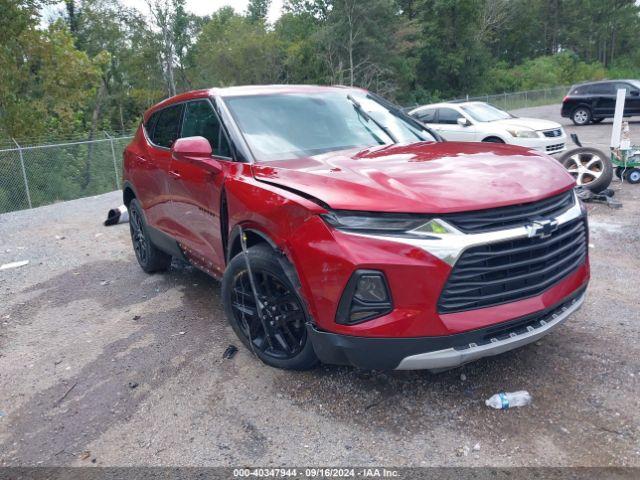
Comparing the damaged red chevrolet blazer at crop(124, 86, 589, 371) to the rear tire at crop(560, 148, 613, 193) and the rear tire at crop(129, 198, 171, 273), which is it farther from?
the rear tire at crop(560, 148, 613, 193)

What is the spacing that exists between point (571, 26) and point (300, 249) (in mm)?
76544

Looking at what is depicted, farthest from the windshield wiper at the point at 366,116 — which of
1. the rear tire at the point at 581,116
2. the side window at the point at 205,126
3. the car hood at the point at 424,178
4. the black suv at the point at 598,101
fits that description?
the rear tire at the point at 581,116

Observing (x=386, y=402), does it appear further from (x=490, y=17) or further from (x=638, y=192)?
(x=490, y=17)

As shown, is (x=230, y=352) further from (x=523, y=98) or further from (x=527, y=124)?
(x=523, y=98)

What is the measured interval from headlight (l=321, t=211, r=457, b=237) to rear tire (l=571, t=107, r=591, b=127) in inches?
861

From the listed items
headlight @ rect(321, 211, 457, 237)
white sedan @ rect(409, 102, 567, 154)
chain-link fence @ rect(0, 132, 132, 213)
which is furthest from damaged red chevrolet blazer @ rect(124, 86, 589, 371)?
chain-link fence @ rect(0, 132, 132, 213)

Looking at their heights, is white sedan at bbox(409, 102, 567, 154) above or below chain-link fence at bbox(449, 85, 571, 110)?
below

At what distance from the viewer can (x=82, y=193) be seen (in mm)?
15070

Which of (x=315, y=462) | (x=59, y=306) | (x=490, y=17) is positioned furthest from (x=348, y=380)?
(x=490, y=17)

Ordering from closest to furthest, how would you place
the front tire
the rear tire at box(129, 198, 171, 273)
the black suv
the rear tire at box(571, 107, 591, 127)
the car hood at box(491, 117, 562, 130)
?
the front tire
the rear tire at box(129, 198, 171, 273)
the car hood at box(491, 117, 562, 130)
the black suv
the rear tire at box(571, 107, 591, 127)

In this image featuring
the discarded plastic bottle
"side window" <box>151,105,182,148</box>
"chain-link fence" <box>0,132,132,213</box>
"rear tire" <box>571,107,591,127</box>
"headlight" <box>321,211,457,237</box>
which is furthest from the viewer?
"rear tire" <box>571,107,591,127</box>

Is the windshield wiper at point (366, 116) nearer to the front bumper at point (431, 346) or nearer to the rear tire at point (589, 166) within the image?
the front bumper at point (431, 346)

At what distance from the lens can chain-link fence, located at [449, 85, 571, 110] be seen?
35562mm

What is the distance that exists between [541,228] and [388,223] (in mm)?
810
